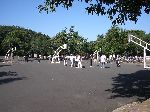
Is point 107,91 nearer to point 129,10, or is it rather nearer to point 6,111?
point 129,10

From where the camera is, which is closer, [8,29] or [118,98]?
[118,98]

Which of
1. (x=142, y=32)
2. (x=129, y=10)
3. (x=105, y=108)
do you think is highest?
(x=142, y=32)

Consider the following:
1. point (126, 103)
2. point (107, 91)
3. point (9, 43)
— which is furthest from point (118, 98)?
point (9, 43)

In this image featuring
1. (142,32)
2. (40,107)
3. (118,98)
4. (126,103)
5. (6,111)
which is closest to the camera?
(6,111)

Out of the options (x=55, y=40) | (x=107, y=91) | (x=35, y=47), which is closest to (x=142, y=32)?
(x=35, y=47)

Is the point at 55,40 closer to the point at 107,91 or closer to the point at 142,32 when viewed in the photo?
the point at 142,32

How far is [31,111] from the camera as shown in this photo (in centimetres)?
1014

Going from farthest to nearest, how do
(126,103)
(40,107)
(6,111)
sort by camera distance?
(126,103)
(40,107)
(6,111)

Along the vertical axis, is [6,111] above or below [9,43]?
below

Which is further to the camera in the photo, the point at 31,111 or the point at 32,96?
the point at 32,96

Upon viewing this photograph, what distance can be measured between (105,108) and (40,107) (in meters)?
2.30

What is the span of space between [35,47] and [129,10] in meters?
102

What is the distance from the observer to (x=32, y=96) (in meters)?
13.4

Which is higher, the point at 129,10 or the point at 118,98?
the point at 129,10
